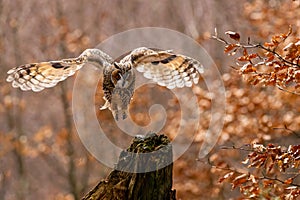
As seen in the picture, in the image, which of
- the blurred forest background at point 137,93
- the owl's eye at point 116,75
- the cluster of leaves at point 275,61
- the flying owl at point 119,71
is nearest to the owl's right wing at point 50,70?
the flying owl at point 119,71

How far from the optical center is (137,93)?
37.7 ft

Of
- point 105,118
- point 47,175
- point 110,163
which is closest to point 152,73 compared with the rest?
point 110,163

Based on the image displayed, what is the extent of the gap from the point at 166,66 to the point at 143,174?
1.32 m

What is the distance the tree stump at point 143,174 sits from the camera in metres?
3.33

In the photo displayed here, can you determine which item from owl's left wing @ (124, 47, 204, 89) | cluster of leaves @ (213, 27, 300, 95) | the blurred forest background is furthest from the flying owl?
the blurred forest background

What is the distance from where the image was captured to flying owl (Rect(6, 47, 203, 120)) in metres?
3.96

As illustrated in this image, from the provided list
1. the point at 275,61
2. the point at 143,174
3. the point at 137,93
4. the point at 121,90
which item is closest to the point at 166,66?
the point at 121,90

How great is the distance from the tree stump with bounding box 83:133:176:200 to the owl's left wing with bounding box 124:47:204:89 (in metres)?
0.82

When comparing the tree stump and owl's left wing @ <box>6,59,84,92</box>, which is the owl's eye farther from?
the tree stump

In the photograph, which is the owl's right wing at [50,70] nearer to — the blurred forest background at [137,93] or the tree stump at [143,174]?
the tree stump at [143,174]

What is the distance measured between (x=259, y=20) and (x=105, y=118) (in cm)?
428

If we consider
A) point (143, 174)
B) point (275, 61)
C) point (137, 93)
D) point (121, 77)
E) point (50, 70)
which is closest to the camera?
point (143, 174)

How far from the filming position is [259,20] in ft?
26.1

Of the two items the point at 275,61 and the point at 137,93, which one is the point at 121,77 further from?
the point at 137,93
